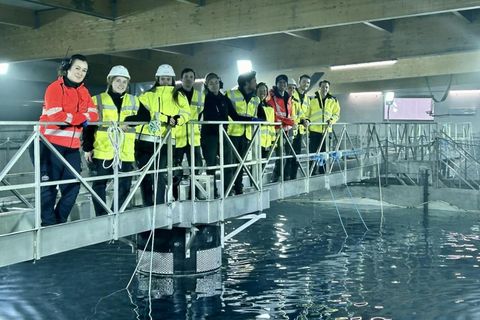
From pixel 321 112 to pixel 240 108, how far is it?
114 inches

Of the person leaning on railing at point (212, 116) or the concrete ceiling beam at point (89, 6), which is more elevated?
the concrete ceiling beam at point (89, 6)

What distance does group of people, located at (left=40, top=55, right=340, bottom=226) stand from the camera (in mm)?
5699

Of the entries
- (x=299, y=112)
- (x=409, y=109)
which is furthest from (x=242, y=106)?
(x=409, y=109)

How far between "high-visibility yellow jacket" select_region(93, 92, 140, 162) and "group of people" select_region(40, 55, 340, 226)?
1 centimetres

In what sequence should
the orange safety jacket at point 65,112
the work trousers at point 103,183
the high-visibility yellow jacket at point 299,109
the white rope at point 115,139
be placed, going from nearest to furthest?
the orange safety jacket at point 65,112, the white rope at point 115,139, the work trousers at point 103,183, the high-visibility yellow jacket at point 299,109

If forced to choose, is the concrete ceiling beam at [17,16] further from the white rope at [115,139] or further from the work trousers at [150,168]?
the white rope at [115,139]

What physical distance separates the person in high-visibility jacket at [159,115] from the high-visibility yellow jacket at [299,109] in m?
3.37

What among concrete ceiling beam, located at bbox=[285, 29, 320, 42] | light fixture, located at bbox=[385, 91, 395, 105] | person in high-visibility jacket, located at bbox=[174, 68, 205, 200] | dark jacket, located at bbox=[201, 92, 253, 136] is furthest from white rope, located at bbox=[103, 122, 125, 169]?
light fixture, located at bbox=[385, 91, 395, 105]

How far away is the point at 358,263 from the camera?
10414mm

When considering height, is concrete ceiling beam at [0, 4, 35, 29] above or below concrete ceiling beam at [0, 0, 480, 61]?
above

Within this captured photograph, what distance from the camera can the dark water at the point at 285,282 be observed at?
758 cm

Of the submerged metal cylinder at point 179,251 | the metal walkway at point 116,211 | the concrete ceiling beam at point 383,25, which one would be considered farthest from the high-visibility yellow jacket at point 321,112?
the submerged metal cylinder at point 179,251

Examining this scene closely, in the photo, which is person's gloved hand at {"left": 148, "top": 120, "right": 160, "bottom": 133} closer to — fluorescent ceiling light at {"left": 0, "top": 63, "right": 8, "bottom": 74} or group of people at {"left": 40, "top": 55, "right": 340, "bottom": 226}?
group of people at {"left": 40, "top": 55, "right": 340, "bottom": 226}

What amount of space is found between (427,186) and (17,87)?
12.4 m
